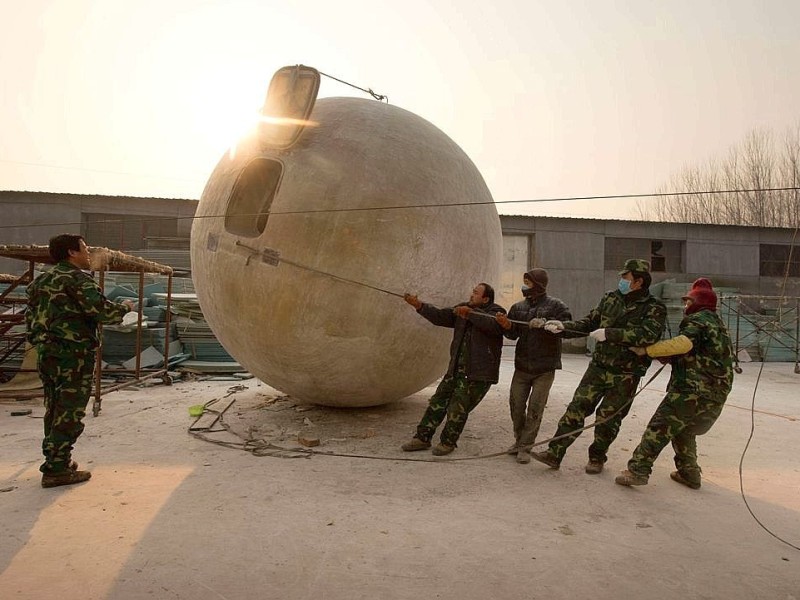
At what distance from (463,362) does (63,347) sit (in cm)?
349

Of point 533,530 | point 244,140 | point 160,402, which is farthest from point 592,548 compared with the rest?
point 160,402

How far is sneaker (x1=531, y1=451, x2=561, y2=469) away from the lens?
503cm

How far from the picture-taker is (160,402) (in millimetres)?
7723

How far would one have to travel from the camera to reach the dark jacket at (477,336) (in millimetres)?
5250

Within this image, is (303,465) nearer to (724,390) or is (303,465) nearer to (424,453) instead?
(424,453)

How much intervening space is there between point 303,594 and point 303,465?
87.0 inches

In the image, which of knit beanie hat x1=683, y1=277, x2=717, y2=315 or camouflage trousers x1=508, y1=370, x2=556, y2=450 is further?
camouflage trousers x1=508, y1=370, x2=556, y2=450

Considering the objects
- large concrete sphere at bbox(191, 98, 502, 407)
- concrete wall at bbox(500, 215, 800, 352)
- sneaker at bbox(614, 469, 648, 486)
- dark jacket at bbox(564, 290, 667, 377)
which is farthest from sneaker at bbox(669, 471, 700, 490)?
concrete wall at bbox(500, 215, 800, 352)

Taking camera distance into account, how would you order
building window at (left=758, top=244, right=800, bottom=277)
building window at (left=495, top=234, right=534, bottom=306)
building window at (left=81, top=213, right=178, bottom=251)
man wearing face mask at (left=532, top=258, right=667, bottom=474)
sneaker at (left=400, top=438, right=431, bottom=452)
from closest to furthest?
man wearing face mask at (left=532, top=258, right=667, bottom=474), sneaker at (left=400, top=438, right=431, bottom=452), building window at (left=81, top=213, right=178, bottom=251), building window at (left=495, top=234, right=534, bottom=306), building window at (left=758, top=244, right=800, bottom=277)

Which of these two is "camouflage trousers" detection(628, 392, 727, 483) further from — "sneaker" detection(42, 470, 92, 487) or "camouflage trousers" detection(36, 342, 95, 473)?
"camouflage trousers" detection(36, 342, 95, 473)

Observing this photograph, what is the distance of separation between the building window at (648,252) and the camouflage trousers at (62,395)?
1959cm

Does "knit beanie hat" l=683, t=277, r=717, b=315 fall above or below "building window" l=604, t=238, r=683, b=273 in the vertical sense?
below

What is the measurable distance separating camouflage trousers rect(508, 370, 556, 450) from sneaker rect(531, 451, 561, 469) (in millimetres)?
147

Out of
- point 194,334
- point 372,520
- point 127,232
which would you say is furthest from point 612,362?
point 127,232
